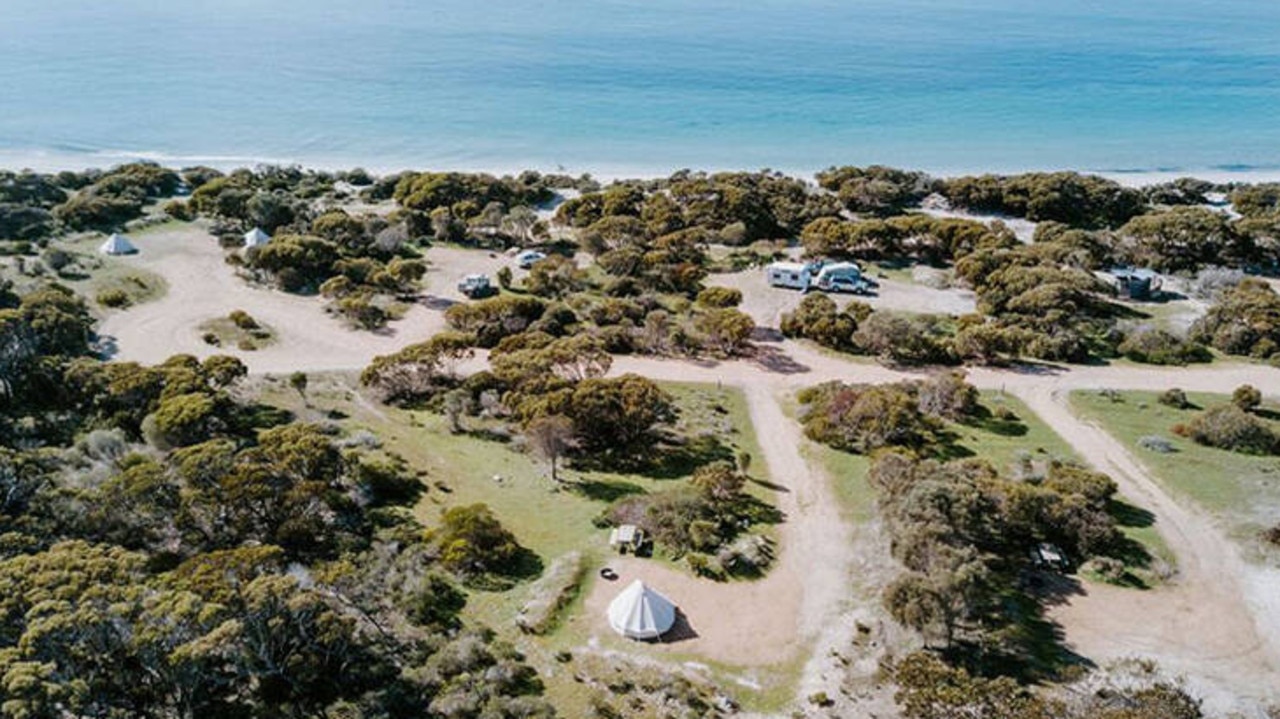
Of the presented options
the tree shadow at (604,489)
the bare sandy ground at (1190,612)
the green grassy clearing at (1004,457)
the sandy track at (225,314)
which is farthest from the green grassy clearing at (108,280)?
the bare sandy ground at (1190,612)

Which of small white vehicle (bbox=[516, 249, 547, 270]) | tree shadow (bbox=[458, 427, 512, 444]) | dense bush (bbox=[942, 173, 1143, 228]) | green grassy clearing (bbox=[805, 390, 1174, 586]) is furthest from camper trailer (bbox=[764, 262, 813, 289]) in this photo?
dense bush (bbox=[942, 173, 1143, 228])

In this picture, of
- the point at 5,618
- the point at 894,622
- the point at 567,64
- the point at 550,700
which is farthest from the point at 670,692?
the point at 567,64

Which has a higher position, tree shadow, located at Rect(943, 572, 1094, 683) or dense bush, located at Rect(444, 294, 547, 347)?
dense bush, located at Rect(444, 294, 547, 347)

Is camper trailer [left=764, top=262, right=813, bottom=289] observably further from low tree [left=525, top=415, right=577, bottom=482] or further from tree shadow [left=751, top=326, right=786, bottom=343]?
low tree [left=525, top=415, right=577, bottom=482]

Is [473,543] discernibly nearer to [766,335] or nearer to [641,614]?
[641,614]

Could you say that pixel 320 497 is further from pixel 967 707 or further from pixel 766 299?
pixel 766 299

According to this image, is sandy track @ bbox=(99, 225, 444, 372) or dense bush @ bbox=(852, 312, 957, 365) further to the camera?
sandy track @ bbox=(99, 225, 444, 372)

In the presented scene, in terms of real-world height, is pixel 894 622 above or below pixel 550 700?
above
